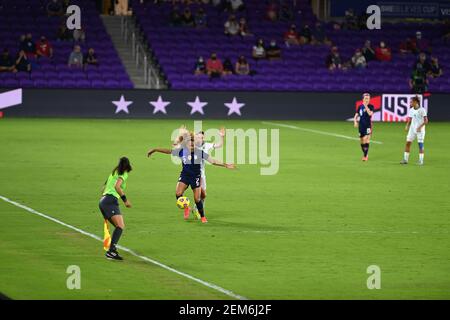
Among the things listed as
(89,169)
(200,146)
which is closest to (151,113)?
(89,169)

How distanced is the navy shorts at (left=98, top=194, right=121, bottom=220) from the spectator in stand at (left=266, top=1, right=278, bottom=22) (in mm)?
36548

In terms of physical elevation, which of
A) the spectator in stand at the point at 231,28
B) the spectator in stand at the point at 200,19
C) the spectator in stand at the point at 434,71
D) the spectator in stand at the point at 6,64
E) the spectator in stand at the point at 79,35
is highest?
the spectator in stand at the point at 200,19

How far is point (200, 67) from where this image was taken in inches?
1852

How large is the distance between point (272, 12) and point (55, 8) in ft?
35.4

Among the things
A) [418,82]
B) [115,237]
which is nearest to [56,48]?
[418,82]

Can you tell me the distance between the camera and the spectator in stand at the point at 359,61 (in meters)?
48.9

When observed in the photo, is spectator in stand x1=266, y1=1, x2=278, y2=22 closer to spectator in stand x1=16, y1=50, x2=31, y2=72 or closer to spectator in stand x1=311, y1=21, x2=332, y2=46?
spectator in stand x1=311, y1=21, x2=332, y2=46

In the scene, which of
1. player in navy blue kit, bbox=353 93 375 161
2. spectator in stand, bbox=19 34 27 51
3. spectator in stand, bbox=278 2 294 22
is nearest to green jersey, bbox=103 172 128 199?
player in navy blue kit, bbox=353 93 375 161

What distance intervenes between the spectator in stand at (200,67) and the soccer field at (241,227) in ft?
43.8

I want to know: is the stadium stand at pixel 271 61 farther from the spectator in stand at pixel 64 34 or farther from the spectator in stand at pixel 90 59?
the spectator in stand at pixel 64 34

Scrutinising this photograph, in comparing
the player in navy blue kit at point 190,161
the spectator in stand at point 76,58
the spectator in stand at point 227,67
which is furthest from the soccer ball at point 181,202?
the spectator in stand at point 227,67

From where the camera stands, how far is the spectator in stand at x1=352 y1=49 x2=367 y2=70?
48.9 meters
